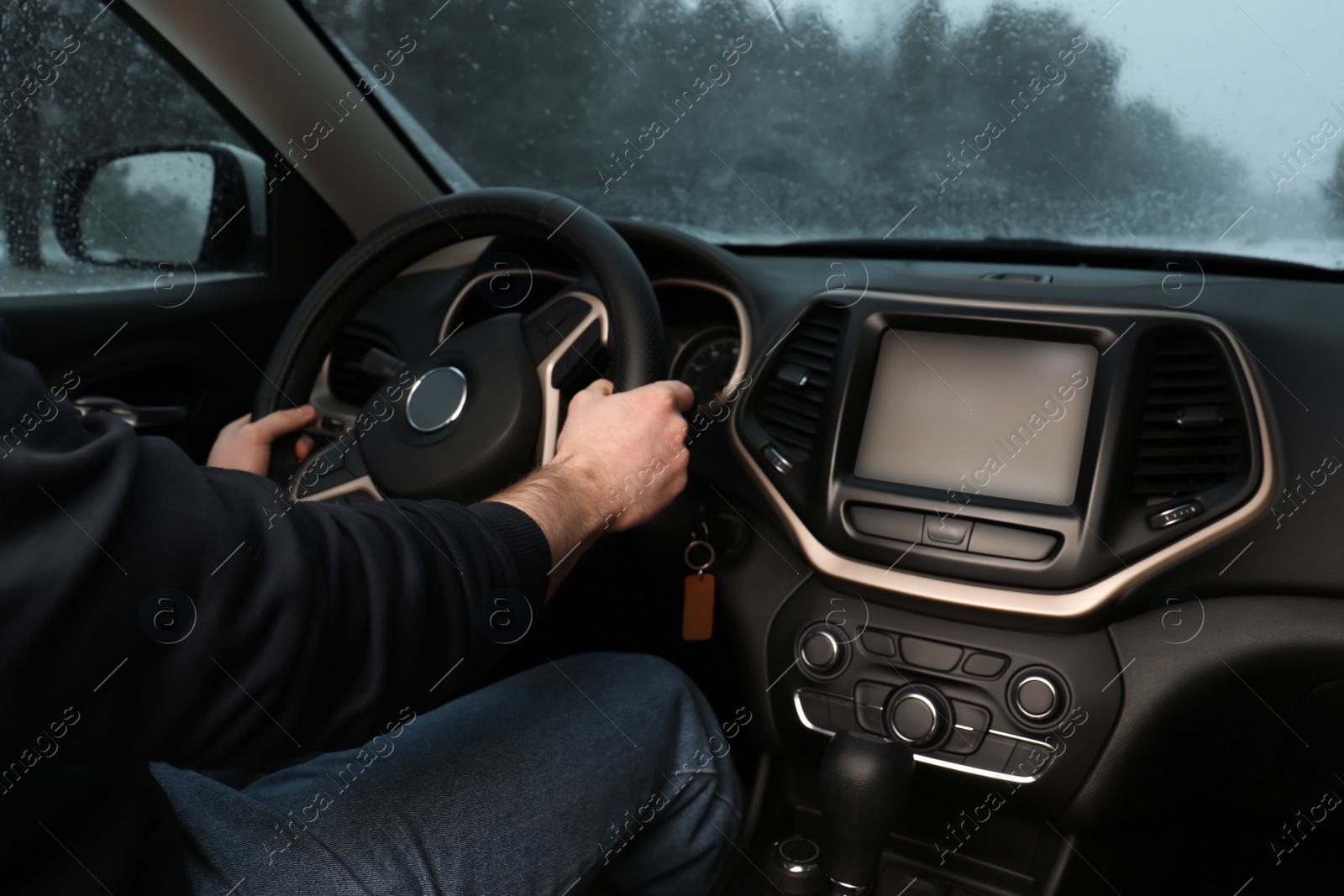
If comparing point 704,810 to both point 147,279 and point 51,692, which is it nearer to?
point 51,692

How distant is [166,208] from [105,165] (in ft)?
0.46

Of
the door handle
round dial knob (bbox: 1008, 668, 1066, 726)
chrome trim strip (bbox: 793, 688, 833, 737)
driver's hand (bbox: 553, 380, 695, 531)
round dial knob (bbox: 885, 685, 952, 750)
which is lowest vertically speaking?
round dial knob (bbox: 1008, 668, 1066, 726)

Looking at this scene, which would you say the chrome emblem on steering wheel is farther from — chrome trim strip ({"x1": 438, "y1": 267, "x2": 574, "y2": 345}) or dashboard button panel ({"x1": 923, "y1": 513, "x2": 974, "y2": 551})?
dashboard button panel ({"x1": 923, "y1": 513, "x2": 974, "y2": 551})

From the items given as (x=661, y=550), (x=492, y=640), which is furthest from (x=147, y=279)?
(x=492, y=640)

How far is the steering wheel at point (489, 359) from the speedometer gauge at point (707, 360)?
0.33m

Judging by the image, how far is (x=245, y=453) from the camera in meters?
1.40

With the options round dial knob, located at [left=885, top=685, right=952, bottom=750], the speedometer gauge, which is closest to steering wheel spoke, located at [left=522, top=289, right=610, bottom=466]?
the speedometer gauge

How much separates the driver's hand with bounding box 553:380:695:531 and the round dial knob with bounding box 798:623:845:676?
0.36 meters

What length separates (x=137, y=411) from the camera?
1.73 meters

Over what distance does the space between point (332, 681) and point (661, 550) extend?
875 millimetres

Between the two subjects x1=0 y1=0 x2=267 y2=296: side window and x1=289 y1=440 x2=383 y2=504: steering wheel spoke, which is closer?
x1=289 y1=440 x2=383 y2=504: steering wheel spoke

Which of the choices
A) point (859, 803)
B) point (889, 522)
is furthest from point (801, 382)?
point (859, 803)

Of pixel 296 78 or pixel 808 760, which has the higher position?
pixel 296 78

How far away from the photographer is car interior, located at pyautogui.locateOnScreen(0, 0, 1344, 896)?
1.23m
